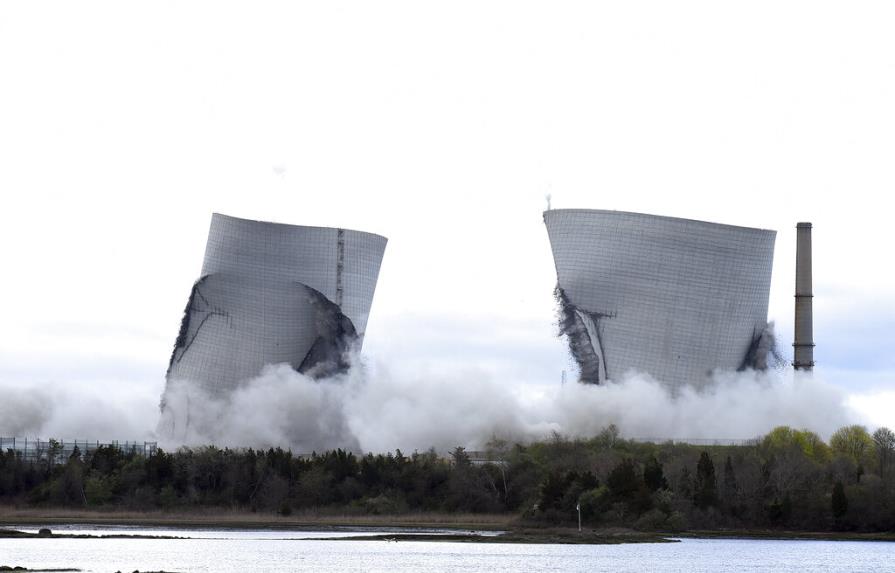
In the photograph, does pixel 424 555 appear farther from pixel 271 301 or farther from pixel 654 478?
pixel 271 301

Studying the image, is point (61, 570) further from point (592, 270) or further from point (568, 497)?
point (592, 270)

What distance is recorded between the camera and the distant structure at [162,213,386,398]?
109m

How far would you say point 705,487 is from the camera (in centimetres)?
8244

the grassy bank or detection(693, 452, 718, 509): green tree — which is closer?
detection(693, 452, 718, 509): green tree

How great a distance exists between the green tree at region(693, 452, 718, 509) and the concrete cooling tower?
22782 mm

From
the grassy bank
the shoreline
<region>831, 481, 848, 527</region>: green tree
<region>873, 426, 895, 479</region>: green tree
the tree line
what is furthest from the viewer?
<region>873, 426, 895, 479</region>: green tree

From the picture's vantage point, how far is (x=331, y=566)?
6359 centimetres

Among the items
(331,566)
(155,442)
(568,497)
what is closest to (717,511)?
(568,497)

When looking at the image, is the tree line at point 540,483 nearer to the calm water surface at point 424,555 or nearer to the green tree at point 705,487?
the green tree at point 705,487

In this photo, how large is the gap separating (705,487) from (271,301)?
120 ft

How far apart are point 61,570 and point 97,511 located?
108ft

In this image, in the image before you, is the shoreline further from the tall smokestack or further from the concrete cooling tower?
the tall smokestack

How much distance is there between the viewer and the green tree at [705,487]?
82000mm

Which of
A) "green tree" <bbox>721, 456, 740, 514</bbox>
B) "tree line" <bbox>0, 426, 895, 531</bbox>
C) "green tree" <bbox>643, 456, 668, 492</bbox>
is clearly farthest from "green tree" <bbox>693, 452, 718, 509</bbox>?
"green tree" <bbox>643, 456, 668, 492</bbox>
